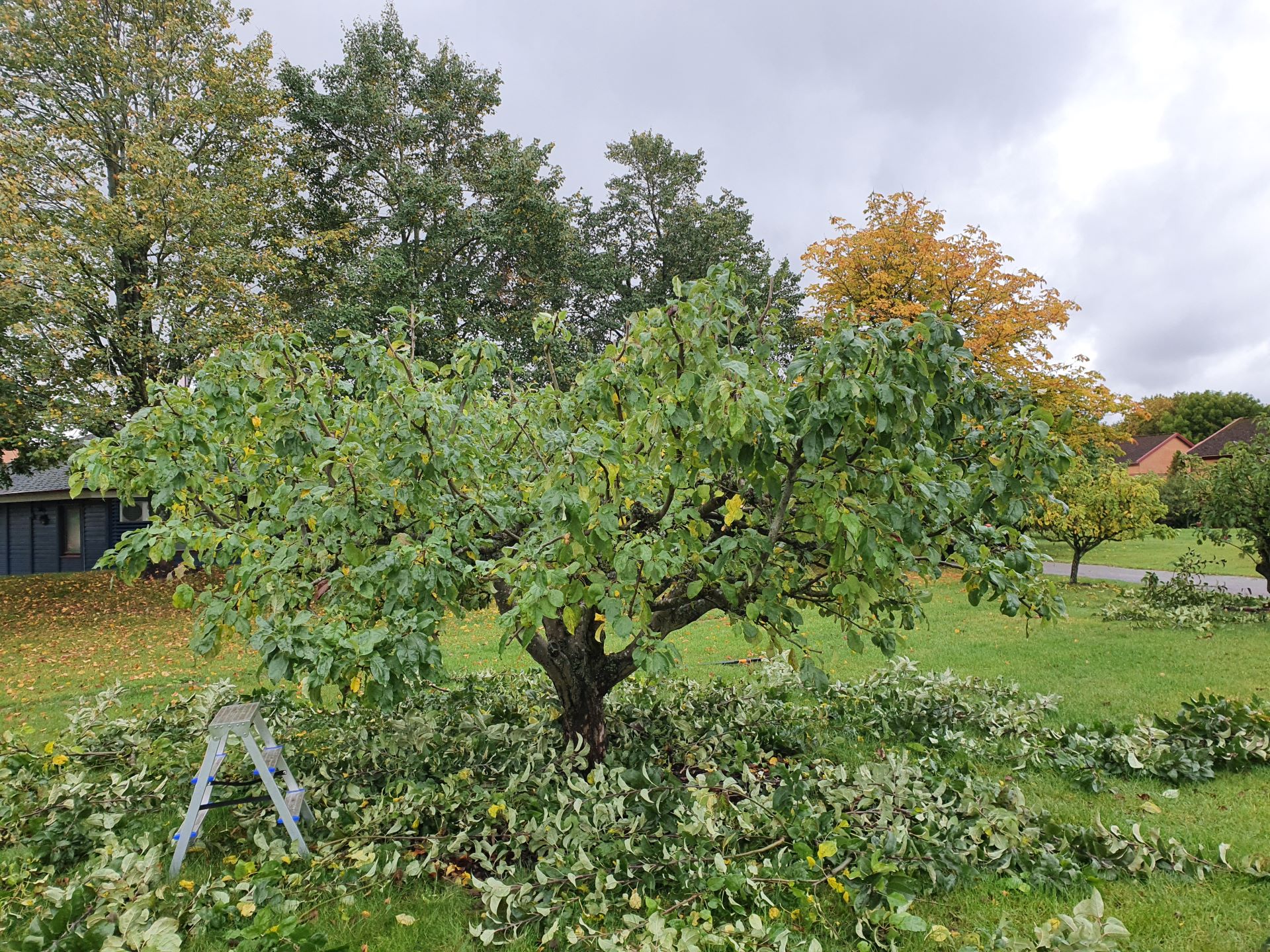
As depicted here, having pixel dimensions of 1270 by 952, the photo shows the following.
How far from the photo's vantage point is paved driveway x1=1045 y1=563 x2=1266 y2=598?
639 inches

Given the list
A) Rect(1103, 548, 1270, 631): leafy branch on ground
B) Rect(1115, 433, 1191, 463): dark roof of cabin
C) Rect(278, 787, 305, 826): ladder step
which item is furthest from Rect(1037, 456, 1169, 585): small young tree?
Rect(1115, 433, 1191, 463): dark roof of cabin

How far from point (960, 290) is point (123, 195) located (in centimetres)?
1958

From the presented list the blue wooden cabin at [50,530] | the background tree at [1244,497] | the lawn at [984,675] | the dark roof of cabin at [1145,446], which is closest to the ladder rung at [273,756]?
the lawn at [984,675]

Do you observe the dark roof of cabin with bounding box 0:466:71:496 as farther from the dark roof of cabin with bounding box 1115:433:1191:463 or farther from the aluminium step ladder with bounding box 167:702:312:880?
the dark roof of cabin with bounding box 1115:433:1191:463

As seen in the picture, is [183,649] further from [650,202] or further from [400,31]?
[650,202]

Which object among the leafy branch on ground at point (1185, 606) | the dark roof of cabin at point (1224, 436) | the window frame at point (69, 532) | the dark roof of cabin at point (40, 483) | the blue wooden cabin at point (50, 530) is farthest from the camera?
the dark roof of cabin at point (1224, 436)

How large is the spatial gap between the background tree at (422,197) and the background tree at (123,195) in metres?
2.99

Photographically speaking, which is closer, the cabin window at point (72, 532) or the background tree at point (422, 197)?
the background tree at point (422, 197)

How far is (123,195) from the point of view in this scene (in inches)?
505

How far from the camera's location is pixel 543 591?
97.7 inches

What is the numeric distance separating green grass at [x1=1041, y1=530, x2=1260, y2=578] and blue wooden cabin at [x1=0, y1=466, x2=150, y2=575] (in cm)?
2850

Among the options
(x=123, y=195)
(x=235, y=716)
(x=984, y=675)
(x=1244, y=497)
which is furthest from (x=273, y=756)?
(x=123, y=195)

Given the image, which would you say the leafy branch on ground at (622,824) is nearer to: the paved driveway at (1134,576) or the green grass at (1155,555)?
the paved driveway at (1134,576)

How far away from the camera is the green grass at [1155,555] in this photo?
20266 millimetres
